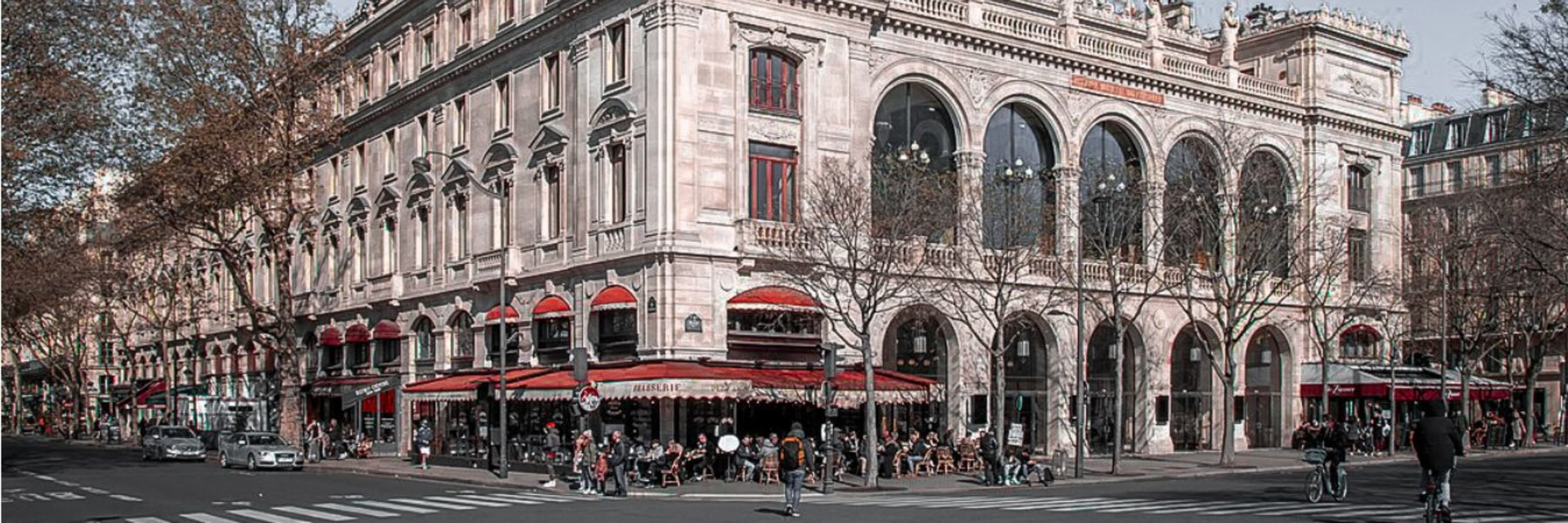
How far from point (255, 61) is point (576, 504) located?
29.2m

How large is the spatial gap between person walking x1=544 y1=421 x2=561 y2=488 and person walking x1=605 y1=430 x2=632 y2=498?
11.6 feet

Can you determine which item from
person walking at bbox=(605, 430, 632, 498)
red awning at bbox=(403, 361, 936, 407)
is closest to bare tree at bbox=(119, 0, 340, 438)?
red awning at bbox=(403, 361, 936, 407)

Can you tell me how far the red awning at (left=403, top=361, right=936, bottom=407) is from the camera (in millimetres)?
40656

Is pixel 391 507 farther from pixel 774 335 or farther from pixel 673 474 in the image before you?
pixel 774 335

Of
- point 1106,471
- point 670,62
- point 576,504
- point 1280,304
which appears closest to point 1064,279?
point 1106,471

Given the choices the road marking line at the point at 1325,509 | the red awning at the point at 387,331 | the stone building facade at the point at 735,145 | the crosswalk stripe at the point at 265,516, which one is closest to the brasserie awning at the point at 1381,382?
the stone building facade at the point at 735,145

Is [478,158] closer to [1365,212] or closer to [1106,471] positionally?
[1106,471]

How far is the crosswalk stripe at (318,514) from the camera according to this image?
27984mm

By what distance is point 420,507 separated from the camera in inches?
1228

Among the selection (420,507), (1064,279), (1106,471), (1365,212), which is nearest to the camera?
(420,507)

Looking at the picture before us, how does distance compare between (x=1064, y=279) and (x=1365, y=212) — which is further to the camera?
(x=1365, y=212)

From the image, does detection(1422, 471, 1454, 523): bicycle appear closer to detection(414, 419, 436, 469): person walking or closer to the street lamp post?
the street lamp post

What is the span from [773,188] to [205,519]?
834 inches

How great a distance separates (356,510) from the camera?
30.2 metres
